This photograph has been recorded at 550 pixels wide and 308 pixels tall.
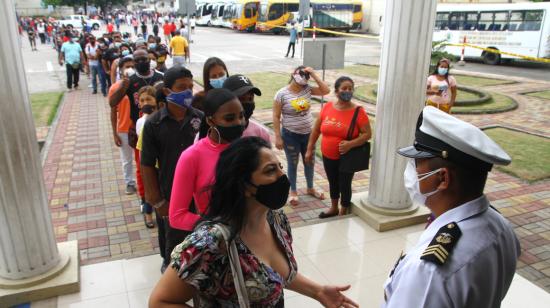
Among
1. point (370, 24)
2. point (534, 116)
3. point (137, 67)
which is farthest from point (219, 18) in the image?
point (137, 67)

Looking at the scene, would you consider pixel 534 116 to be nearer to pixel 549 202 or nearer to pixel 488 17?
pixel 549 202

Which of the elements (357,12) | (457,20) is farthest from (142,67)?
(357,12)

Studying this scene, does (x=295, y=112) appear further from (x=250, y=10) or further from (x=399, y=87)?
(x=250, y=10)

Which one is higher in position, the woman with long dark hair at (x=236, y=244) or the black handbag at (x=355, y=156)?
the woman with long dark hair at (x=236, y=244)

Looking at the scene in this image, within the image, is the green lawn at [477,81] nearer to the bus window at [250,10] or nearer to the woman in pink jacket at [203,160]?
the woman in pink jacket at [203,160]

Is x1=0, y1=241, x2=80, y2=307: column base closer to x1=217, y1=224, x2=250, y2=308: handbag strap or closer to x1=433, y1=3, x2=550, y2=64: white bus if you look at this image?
x1=217, y1=224, x2=250, y2=308: handbag strap

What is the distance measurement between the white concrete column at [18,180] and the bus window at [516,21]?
20509 millimetres

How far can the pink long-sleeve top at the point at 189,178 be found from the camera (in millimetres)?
2537

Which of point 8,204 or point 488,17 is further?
point 488,17

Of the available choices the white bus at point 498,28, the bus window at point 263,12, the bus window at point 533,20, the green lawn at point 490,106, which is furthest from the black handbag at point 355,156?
the bus window at point 263,12

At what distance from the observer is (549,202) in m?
5.62

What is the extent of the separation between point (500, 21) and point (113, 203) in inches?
772

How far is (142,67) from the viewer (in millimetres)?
5215

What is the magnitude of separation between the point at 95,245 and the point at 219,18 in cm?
4062
